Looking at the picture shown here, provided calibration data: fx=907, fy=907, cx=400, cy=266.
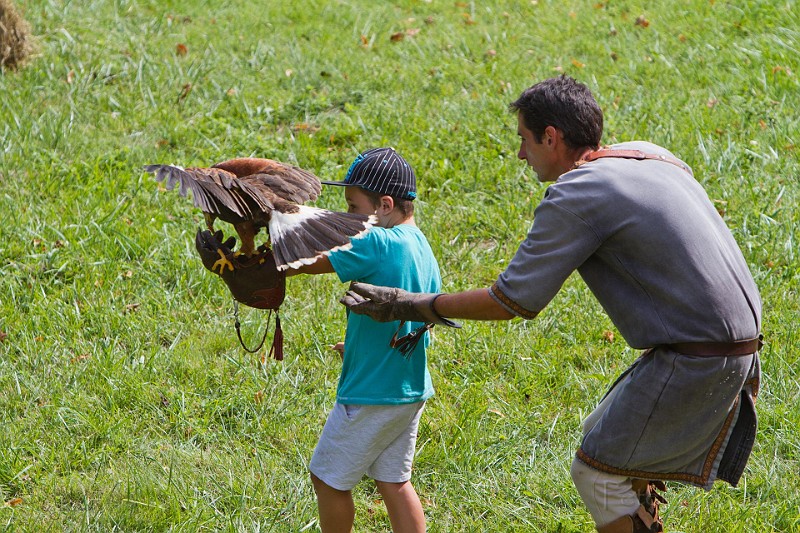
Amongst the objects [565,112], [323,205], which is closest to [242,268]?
[565,112]

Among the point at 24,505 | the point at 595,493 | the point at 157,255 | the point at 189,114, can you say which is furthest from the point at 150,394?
the point at 189,114

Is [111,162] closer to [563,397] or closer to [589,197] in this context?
[563,397]

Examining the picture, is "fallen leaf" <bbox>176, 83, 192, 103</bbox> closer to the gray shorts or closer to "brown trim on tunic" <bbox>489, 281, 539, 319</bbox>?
the gray shorts

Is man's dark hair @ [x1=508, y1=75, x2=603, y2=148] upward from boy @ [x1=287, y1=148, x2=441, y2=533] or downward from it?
upward

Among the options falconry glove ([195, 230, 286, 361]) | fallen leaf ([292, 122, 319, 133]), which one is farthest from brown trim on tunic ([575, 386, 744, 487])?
fallen leaf ([292, 122, 319, 133])

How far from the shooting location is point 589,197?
2924 millimetres

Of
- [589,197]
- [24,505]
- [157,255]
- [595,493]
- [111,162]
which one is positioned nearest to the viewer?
[589,197]

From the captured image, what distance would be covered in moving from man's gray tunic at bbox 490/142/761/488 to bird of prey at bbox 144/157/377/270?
2.30 ft

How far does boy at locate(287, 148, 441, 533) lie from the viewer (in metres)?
3.39

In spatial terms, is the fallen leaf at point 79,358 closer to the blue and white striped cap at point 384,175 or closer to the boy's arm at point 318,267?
the boy's arm at point 318,267

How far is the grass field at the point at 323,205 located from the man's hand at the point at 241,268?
1.05m

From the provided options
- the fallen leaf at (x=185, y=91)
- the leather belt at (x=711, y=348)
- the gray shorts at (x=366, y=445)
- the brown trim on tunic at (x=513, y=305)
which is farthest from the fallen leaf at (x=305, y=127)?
the leather belt at (x=711, y=348)

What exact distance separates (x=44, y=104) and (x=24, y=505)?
4.34 metres

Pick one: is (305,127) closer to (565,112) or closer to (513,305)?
(565,112)
